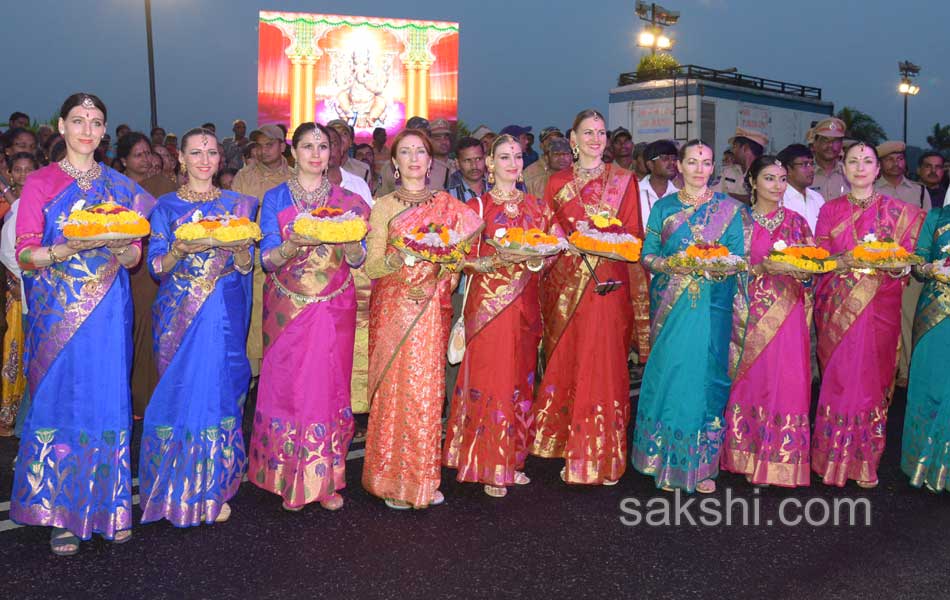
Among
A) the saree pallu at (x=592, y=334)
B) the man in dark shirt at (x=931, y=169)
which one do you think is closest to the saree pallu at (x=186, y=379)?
the saree pallu at (x=592, y=334)

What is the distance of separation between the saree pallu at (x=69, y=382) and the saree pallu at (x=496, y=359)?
1863 mm

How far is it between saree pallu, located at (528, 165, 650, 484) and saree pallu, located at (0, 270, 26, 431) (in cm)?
394

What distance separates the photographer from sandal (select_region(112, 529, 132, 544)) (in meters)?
4.05

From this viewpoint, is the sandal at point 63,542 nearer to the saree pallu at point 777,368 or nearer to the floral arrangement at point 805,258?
the saree pallu at point 777,368

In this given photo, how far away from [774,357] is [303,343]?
9.02ft

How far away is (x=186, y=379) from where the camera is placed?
13.7ft

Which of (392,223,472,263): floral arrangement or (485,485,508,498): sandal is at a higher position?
(392,223,472,263): floral arrangement

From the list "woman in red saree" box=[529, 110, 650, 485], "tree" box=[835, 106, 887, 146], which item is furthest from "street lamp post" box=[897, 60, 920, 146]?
"woman in red saree" box=[529, 110, 650, 485]

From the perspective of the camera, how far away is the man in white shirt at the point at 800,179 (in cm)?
610

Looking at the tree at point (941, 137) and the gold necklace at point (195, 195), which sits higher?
the tree at point (941, 137)

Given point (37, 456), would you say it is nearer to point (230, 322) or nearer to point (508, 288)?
point (230, 322)

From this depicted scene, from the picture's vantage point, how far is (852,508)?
4.71 meters

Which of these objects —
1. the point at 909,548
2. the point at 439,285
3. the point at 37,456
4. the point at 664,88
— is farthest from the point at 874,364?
the point at 664,88

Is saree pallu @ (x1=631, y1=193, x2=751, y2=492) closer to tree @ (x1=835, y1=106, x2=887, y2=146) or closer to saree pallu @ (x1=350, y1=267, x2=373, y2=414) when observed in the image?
saree pallu @ (x1=350, y1=267, x2=373, y2=414)
